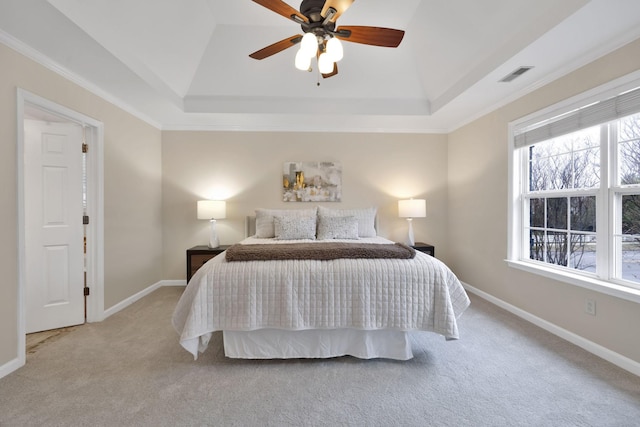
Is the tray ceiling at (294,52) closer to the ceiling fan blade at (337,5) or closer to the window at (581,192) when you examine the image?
the window at (581,192)

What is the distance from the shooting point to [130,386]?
1.84 meters

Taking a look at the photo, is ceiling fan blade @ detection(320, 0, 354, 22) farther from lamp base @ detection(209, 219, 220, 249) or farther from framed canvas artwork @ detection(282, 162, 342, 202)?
lamp base @ detection(209, 219, 220, 249)

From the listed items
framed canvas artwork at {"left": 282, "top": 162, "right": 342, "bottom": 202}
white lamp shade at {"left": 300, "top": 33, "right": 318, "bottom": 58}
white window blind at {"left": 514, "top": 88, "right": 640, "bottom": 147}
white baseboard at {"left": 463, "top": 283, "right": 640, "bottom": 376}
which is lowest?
white baseboard at {"left": 463, "top": 283, "right": 640, "bottom": 376}

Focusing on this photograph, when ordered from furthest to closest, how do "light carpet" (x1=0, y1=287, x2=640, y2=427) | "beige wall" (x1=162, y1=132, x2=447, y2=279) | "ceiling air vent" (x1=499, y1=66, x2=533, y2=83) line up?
"beige wall" (x1=162, y1=132, x2=447, y2=279) < "ceiling air vent" (x1=499, y1=66, x2=533, y2=83) < "light carpet" (x1=0, y1=287, x2=640, y2=427)

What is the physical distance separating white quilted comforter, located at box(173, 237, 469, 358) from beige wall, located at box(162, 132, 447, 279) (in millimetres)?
2299

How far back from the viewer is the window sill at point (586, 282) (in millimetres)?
1996

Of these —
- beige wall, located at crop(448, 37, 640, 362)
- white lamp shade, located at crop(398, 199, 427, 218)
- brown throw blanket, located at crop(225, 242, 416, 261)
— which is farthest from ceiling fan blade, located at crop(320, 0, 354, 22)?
white lamp shade, located at crop(398, 199, 427, 218)

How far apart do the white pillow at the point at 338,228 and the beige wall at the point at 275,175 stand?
0.75 meters

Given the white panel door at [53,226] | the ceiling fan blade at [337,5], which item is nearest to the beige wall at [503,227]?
the ceiling fan blade at [337,5]

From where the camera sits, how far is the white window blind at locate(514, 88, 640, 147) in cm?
203

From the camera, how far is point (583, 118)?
2.35 meters

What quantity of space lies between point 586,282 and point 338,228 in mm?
2320

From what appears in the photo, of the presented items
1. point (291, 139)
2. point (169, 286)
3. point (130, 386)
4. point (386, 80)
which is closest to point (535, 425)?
point (130, 386)

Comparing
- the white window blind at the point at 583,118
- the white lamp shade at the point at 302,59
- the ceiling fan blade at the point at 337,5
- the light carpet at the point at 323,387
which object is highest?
the ceiling fan blade at the point at 337,5
